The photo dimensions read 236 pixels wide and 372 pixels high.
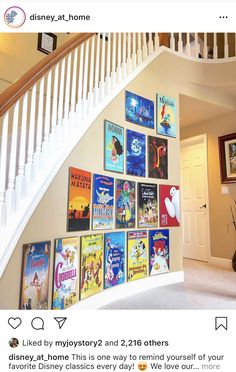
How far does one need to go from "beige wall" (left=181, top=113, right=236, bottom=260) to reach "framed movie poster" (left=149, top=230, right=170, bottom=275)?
114 centimetres

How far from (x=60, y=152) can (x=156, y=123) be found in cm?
121

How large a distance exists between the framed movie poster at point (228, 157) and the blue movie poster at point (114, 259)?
1.78 meters

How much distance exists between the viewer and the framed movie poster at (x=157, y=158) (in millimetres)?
2236

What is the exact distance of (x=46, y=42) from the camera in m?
2.53

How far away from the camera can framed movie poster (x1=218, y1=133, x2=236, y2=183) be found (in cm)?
300

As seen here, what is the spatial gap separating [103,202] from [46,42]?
187 cm

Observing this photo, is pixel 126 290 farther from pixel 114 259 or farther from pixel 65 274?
pixel 65 274
